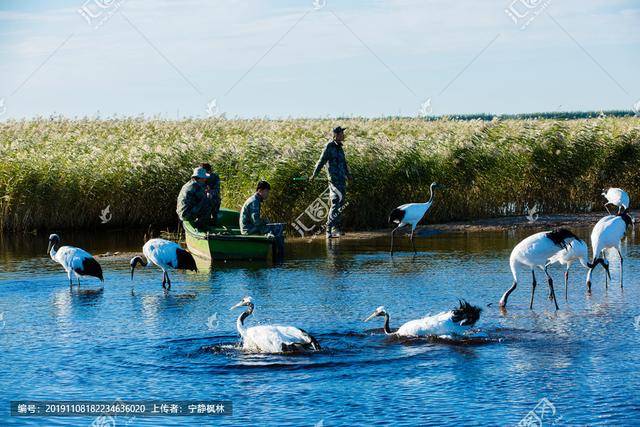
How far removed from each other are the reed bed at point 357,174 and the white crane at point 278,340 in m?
12.3

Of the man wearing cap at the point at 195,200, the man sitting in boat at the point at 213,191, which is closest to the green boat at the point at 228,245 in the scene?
the man wearing cap at the point at 195,200

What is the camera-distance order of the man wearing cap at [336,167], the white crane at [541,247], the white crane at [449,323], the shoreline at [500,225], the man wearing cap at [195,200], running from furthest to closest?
the shoreline at [500,225] → the man wearing cap at [336,167] → the man wearing cap at [195,200] → the white crane at [541,247] → the white crane at [449,323]

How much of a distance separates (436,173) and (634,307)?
11932 mm

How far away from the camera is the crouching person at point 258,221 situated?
19.2 meters

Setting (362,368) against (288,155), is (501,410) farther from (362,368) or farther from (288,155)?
(288,155)

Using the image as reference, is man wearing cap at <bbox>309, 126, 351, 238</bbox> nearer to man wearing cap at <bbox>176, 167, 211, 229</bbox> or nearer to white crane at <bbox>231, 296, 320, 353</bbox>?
man wearing cap at <bbox>176, 167, 211, 229</bbox>

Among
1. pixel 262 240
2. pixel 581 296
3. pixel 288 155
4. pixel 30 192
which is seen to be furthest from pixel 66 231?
pixel 581 296

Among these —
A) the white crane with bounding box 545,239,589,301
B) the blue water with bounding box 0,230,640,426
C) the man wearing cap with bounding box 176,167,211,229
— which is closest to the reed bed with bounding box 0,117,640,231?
the man wearing cap with bounding box 176,167,211,229

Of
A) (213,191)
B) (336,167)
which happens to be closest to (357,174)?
(336,167)

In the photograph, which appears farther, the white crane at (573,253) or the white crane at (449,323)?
the white crane at (573,253)

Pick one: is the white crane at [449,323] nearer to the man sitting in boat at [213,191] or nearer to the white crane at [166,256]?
the white crane at [166,256]

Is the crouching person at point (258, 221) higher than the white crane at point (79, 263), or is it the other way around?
the crouching person at point (258, 221)

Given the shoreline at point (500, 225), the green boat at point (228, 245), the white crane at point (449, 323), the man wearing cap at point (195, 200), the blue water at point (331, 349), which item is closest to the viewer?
the blue water at point (331, 349)

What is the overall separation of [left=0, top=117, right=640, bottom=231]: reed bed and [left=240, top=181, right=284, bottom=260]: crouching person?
4.46 metres
